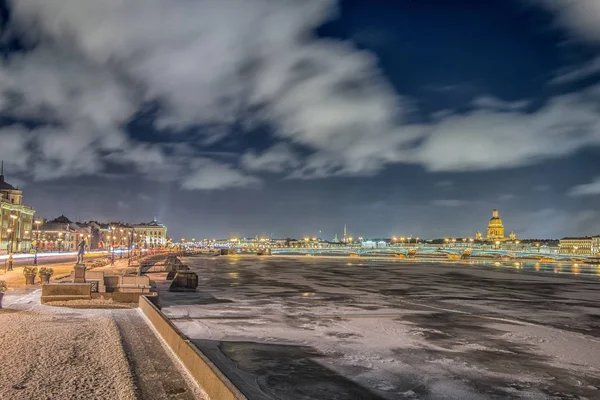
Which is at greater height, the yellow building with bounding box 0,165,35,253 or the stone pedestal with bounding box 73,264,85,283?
the yellow building with bounding box 0,165,35,253

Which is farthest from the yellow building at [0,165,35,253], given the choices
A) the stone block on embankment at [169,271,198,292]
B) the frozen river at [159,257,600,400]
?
the frozen river at [159,257,600,400]

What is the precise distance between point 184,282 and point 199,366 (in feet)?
79.1

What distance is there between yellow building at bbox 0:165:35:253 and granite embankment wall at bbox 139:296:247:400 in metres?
116

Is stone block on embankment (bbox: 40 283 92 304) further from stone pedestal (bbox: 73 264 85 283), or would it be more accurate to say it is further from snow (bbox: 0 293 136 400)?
snow (bbox: 0 293 136 400)

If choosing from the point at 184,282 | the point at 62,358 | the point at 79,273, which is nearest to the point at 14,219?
the point at 184,282

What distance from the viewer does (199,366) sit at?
31.3 feet

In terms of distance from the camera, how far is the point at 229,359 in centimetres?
1374

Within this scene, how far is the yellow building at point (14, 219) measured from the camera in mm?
116125

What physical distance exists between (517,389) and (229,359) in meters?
7.69

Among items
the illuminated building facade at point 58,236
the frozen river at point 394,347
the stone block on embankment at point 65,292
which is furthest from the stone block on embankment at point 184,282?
the illuminated building facade at point 58,236

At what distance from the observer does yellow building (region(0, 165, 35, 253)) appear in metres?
116

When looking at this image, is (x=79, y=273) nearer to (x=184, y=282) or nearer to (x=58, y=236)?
(x=184, y=282)

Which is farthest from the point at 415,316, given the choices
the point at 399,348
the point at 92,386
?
the point at 92,386

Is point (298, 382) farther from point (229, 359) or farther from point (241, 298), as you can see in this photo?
point (241, 298)
